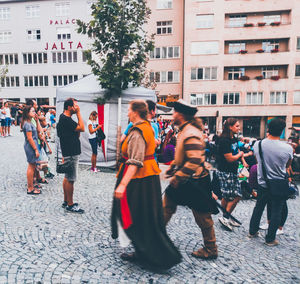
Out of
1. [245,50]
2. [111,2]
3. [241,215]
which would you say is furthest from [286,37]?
[241,215]

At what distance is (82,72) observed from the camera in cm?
3809

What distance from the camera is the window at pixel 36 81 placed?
3906 cm

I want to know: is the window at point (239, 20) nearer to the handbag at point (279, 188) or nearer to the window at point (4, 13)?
the window at point (4, 13)

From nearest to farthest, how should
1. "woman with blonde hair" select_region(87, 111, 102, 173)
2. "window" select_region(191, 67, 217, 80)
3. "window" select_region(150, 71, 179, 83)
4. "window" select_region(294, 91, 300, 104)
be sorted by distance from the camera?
"woman with blonde hair" select_region(87, 111, 102, 173) → "window" select_region(294, 91, 300, 104) → "window" select_region(191, 67, 217, 80) → "window" select_region(150, 71, 179, 83)

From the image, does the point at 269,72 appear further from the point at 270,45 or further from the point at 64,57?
the point at 64,57

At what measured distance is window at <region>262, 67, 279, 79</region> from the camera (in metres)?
32.7

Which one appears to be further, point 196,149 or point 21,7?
point 21,7

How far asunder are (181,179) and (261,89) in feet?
108

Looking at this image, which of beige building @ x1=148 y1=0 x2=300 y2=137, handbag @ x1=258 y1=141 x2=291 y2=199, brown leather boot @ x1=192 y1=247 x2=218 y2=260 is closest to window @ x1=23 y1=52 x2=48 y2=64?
beige building @ x1=148 y1=0 x2=300 y2=137

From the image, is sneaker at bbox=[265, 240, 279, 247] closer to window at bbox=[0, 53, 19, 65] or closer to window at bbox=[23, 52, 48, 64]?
window at bbox=[23, 52, 48, 64]

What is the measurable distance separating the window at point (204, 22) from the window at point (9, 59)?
88.4 ft

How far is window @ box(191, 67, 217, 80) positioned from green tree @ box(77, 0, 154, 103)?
2486cm

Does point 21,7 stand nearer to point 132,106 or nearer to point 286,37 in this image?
point 286,37

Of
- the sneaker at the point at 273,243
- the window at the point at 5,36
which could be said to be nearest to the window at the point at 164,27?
the window at the point at 5,36
